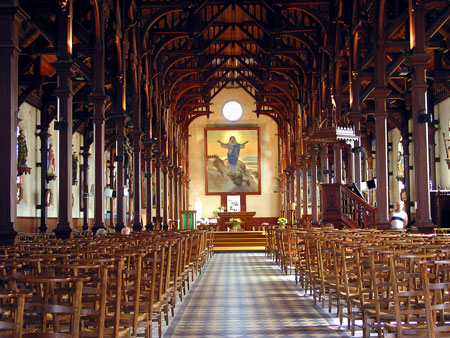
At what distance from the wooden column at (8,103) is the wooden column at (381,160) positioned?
35.0 ft

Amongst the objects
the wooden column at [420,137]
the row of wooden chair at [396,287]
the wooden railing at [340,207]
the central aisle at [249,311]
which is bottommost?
the central aisle at [249,311]

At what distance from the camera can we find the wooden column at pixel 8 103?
1106 centimetres

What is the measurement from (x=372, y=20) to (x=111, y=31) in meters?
8.95

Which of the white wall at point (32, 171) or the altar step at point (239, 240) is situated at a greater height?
the white wall at point (32, 171)

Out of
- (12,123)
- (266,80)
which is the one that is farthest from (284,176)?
(12,123)

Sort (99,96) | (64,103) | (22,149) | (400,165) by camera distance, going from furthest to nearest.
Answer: (400,165), (22,149), (99,96), (64,103)

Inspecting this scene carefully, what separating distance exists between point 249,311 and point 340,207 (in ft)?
39.0

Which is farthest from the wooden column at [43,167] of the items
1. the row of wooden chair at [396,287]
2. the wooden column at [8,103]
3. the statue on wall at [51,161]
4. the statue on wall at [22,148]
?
the row of wooden chair at [396,287]

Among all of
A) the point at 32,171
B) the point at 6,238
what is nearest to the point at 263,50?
the point at 32,171

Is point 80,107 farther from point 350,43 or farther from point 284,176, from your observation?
point 284,176

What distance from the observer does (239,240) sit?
3228 centimetres

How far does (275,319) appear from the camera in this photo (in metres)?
8.80

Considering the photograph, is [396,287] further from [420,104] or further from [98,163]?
[98,163]

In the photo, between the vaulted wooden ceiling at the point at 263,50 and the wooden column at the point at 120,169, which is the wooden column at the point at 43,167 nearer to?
the vaulted wooden ceiling at the point at 263,50
